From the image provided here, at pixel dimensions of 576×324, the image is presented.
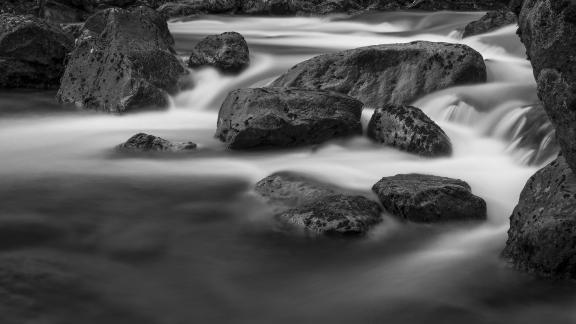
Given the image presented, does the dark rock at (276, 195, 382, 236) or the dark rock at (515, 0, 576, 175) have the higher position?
the dark rock at (515, 0, 576, 175)

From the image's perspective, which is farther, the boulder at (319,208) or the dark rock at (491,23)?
the dark rock at (491,23)

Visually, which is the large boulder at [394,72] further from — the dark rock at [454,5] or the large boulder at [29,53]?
the dark rock at [454,5]

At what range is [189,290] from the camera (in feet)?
17.3

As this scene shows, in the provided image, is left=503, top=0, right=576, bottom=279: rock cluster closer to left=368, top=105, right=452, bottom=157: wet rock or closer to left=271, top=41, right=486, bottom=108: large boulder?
left=368, top=105, right=452, bottom=157: wet rock

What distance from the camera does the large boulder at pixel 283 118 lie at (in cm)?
882

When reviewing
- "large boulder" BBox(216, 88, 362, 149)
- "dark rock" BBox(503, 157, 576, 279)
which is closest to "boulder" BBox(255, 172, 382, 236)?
"dark rock" BBox(503, 157, 576, 279)

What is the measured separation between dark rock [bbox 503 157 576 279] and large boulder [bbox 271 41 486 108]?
15.3 feet

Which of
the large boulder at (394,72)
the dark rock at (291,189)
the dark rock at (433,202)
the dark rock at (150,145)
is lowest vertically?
the dark rock at (150,145)

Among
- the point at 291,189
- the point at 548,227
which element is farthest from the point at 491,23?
the point at 548,227

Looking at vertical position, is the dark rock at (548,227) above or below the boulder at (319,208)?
above

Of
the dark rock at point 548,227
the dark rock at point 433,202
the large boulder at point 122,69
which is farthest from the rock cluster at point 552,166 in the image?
the large boulder at point 122,69

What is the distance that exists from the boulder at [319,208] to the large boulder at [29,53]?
7578 millimetres

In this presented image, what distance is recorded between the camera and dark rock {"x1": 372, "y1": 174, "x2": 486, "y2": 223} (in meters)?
6.35

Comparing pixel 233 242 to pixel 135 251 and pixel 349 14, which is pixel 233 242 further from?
pixel 349 14
